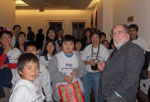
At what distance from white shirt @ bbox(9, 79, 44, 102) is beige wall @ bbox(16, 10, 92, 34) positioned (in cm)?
1331

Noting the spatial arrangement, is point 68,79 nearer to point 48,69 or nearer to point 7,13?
point 48,69

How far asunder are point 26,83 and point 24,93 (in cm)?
11

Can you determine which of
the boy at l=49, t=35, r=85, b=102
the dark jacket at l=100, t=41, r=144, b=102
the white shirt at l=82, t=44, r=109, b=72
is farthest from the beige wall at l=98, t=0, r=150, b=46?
the dark jacket at l=100, t=41, r=144, b=102

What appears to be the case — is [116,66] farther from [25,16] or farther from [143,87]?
[25,16]

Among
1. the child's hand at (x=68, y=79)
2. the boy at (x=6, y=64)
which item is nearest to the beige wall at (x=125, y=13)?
the child's hand at (x=68, y=79)

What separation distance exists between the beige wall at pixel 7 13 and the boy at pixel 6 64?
17.5ft

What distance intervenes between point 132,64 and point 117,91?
316 mm

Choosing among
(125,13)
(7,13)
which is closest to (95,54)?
(125,13)

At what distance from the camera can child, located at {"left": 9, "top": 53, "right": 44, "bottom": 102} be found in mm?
1718

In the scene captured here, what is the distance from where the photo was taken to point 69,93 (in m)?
2.68

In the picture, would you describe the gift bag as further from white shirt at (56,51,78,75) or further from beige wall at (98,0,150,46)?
beige wall at (98,0,150,46)

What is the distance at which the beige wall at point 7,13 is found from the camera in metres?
8.34

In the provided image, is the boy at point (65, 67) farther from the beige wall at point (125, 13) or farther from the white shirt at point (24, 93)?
the beige wall at point (125, 13)

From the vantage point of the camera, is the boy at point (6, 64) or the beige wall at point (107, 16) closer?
the boy at point (6, 64)
